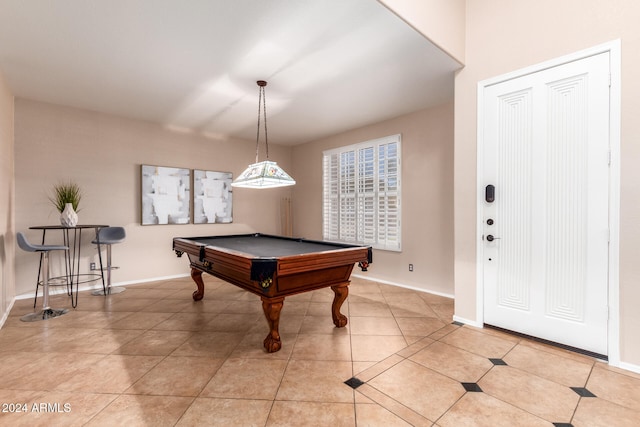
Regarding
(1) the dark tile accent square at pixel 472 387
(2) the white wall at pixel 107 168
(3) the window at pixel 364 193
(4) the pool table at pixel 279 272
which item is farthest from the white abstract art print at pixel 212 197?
(1) the dark tile accent square at pixel 472 387

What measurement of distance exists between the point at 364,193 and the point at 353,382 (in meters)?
3.56

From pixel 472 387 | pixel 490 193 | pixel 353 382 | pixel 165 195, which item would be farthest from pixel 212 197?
pixel 472 387

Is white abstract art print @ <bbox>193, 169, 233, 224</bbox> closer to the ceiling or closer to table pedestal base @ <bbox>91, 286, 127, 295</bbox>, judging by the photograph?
the ceiling

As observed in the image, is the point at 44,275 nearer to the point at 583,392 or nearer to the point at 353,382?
the point at 353,382

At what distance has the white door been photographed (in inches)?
90.0

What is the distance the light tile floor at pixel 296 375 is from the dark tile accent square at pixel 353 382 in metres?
0.01

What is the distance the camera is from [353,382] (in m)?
2.00

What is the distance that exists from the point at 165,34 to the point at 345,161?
11.7ft

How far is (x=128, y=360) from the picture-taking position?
7.55 ft

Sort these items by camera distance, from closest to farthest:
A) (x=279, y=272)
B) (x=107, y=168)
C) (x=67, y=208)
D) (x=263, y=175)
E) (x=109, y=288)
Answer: (x=279, y=272) → (x=263, y=175) → (x=67, y=208) → (x=109, y=288) → (x=107, y=168)

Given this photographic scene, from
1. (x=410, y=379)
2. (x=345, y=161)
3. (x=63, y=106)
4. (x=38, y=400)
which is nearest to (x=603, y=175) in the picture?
(x=410, y=379)

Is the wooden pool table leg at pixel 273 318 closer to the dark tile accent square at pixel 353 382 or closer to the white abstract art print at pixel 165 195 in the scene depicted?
the dark tile accent square at pixel 353 382

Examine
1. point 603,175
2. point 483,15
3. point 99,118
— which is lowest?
point 603,175

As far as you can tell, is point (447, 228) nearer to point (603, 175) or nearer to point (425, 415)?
point (603, 175)
